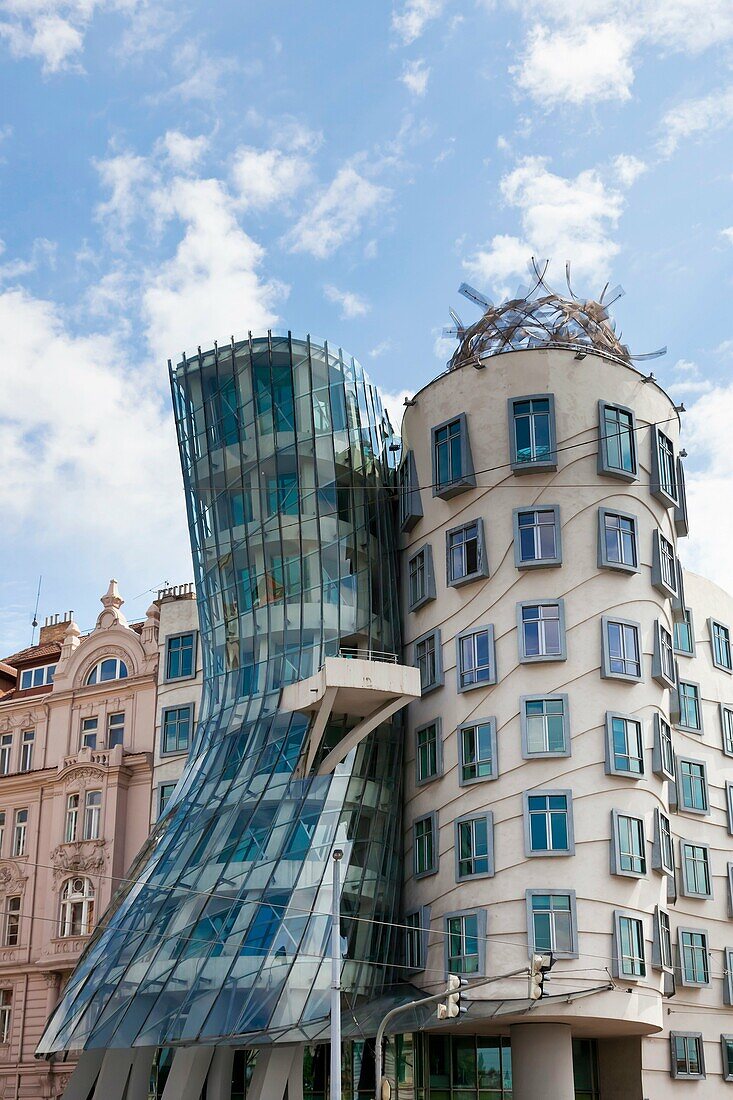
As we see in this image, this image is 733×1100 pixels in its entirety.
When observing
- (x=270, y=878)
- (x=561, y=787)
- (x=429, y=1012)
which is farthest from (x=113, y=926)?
(x=561, y=787)

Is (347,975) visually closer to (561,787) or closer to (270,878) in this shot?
(270,878)

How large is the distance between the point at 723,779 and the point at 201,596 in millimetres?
21210

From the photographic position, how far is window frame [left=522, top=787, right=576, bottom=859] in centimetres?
3947

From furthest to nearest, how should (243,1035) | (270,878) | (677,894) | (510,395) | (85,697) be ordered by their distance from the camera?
(85,697) → (677,894) → (510,395) → (270,878) → (243,1035)

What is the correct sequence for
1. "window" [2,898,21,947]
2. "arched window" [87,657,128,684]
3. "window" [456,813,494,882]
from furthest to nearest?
"arched window" [87,657,128,684], "window" [2,898,21,947], "window" [456,813,494,882]

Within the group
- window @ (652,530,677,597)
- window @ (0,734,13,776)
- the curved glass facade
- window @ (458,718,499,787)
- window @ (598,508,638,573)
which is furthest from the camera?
window @ (0,734,13,776)

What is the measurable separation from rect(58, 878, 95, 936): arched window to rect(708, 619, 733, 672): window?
86.5 feet

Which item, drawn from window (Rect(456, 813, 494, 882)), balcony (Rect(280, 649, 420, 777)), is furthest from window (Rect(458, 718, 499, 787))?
balcony (Rect(280, 649, 420, 777))

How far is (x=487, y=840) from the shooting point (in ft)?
134

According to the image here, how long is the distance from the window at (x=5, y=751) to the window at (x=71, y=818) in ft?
16.4

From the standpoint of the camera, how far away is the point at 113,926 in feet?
140

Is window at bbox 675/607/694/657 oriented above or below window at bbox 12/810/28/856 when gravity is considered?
above

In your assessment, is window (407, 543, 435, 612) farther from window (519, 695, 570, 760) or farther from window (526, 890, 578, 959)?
window (526, 890, 578, 959)

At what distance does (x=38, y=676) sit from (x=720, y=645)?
3031cm
